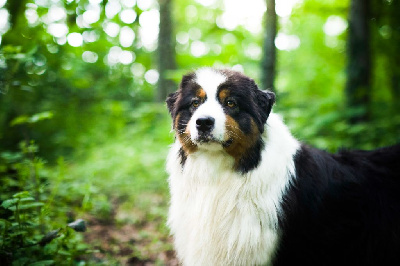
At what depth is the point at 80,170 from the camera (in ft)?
21.4

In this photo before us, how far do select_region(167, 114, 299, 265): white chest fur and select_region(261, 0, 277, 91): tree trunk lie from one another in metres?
2.65

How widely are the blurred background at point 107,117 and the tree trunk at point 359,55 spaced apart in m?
0.02

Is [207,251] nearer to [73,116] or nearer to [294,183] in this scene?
[294,183]

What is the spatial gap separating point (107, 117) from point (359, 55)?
6.51 metres

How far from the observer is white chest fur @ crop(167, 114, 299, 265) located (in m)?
2.67

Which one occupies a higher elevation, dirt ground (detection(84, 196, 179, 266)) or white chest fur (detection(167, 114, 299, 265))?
white chest fur (detection(167, 114, 299, 265))

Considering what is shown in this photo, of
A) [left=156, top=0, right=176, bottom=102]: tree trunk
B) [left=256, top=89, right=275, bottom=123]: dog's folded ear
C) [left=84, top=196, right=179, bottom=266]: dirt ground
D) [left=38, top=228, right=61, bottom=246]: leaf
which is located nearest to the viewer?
[left=38, top=228, right=61, bottom=246]: leaf

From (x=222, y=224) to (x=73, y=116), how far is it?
635cm

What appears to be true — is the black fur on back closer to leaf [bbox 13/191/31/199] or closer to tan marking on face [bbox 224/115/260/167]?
tan marking on face [bbox 224/115/260/167]

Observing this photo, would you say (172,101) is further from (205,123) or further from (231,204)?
(231,204)

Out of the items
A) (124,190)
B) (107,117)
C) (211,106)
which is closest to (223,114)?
(211,106)

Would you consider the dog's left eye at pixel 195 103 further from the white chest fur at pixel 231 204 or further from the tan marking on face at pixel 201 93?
the white chest fur at pixel 231 204

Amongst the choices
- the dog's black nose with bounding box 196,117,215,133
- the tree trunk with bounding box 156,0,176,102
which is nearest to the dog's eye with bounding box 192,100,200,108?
the dog's black nose with bounding box 196,117,215,133

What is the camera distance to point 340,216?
2.86m
